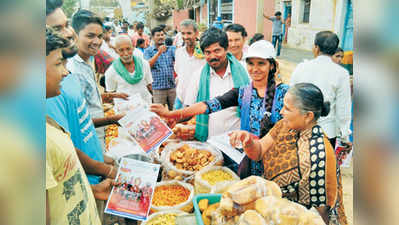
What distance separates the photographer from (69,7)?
6.17 ft

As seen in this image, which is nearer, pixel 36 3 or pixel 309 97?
pixel 36 3

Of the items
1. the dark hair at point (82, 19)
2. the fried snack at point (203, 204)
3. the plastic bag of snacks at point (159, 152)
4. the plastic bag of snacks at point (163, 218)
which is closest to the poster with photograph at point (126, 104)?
the plastic bag of snacks at point (159, 152)

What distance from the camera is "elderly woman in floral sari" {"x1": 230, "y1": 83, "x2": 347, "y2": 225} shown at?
114 cm

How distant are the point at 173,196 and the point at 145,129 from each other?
0.46 m

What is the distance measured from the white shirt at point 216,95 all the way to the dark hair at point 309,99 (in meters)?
0.93

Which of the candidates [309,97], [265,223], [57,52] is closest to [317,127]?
[309,97]

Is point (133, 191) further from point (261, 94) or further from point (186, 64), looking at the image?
point (186, 64)

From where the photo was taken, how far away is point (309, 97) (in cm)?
116

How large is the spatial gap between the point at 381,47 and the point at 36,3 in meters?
0.42

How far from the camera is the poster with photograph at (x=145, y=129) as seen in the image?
1.56 m

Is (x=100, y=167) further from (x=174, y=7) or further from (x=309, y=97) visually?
(x=174, y=7)

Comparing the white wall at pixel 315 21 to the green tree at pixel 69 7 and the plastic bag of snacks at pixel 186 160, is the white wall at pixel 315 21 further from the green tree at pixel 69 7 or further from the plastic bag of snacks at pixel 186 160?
the green tree at pixel 69 7

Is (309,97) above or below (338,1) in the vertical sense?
below

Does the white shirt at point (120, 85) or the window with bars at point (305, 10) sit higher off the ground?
the window with bars at point (305, 10)
